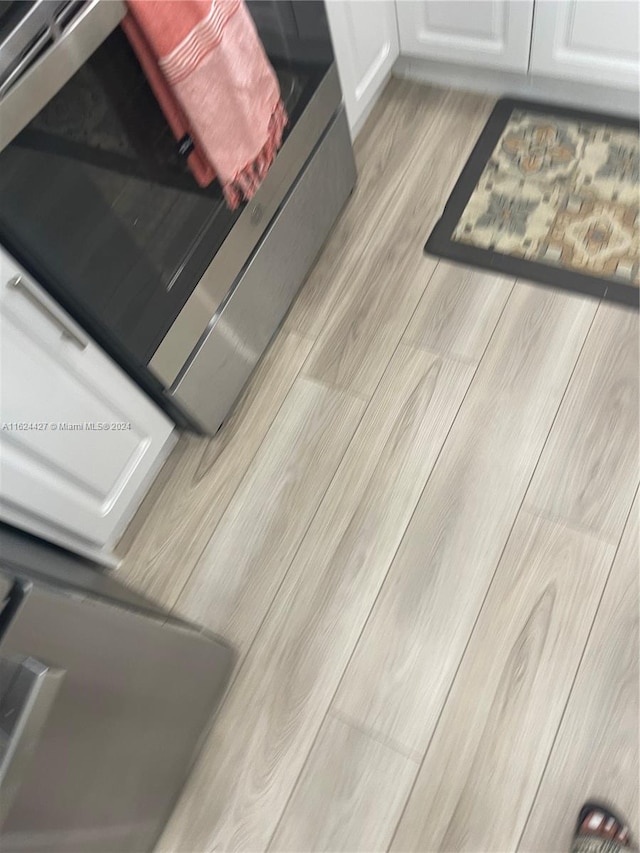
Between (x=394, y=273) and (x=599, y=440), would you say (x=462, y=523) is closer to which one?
(x=599, y=440)

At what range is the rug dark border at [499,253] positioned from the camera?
1.48m

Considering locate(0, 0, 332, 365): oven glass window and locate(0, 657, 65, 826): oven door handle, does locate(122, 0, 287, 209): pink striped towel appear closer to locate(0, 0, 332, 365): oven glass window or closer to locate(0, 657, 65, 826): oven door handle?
locate(0, 0, 332, 365): oven glass window

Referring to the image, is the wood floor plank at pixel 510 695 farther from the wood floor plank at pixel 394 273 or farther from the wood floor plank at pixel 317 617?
the wood floor plank at pixel 394 273

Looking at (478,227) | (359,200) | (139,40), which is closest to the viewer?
(139,40)

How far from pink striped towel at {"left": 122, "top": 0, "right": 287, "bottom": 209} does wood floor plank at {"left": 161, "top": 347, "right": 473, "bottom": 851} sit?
22.0 inches

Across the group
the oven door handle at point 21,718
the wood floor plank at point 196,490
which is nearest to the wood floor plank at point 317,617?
the wood floor plank at point 196,490

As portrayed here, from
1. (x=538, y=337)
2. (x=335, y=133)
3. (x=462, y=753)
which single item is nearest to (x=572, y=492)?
(x=538, y=337)

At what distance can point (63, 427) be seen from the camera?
3.55ft

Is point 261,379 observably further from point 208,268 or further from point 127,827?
point 127,827

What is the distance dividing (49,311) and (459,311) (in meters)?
0.92

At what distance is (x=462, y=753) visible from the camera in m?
1.15

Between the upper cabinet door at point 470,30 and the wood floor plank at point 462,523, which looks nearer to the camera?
the wood floor plank at point 462,523

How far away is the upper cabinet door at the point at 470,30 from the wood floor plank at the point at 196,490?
828mm

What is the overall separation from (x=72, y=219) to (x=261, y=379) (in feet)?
2.26
